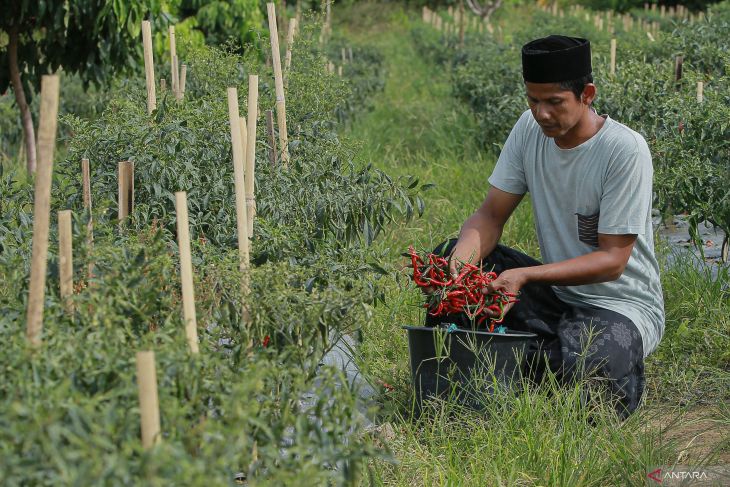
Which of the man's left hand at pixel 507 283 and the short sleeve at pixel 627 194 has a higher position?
the short sleeve at pixel 627 194

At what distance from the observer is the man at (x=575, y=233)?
3.44 meters

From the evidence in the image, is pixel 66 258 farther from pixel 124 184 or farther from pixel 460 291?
pixel 460 291

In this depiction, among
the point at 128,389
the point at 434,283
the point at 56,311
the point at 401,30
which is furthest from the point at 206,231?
the point at 401,30

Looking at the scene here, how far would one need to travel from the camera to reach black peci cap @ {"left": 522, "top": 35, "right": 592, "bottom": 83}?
339 cm

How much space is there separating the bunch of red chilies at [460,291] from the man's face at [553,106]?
1.77 feet

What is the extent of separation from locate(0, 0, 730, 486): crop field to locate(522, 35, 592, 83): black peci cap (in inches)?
24.9

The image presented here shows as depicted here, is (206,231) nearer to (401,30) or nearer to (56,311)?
(56,311)

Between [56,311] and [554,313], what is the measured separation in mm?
1884

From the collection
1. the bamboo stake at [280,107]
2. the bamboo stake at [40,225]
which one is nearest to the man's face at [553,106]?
the bamboo stake at [280,107]

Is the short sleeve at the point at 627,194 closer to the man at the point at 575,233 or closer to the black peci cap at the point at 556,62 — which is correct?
the man at the point at 575,233

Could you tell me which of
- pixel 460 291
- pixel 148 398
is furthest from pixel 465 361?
pixel 148 398

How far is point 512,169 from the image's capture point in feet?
12.6

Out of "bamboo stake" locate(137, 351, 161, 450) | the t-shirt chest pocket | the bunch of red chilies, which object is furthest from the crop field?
the t-shirt chest pocket

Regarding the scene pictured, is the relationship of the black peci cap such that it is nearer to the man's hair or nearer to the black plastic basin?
the man's hair
